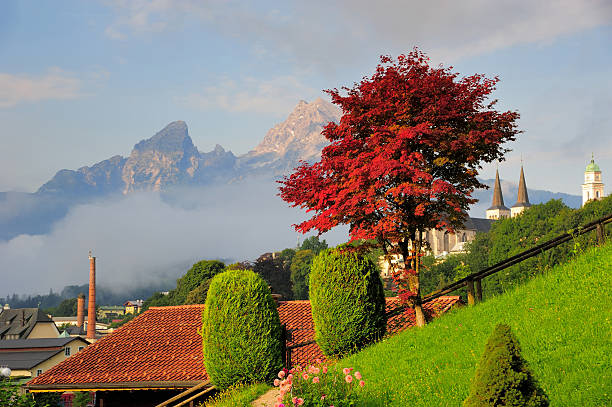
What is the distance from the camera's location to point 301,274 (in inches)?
4702

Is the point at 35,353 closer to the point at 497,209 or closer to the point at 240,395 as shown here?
the point at 240,395

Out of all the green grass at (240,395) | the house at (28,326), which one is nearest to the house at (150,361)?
the green grass at (240,395)

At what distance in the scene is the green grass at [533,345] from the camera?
9.26 meters

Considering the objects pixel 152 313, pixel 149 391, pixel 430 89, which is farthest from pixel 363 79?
pixel 152 313

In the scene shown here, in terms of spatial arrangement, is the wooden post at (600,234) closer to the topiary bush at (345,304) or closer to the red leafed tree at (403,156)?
the red leafed tree at (403,156)

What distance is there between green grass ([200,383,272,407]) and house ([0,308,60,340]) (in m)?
93.3

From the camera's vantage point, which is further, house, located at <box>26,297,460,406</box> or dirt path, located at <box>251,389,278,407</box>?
house, located at <box>26,297,460,406</box>

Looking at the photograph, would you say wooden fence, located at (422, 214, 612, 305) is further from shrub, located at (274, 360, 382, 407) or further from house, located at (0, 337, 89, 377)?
house, located at (0, 337, 89, 377)

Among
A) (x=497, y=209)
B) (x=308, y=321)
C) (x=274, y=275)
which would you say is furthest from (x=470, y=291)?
(x=497, y=209)

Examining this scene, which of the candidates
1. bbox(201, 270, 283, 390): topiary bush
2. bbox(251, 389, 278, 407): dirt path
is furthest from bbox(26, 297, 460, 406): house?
bbox(251, 389, 278, 407): dirt path

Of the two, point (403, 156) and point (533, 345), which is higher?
point (403, 156)

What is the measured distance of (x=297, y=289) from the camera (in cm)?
11419

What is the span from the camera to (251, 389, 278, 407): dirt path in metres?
12.2

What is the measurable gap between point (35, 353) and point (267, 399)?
66339 millimetres
